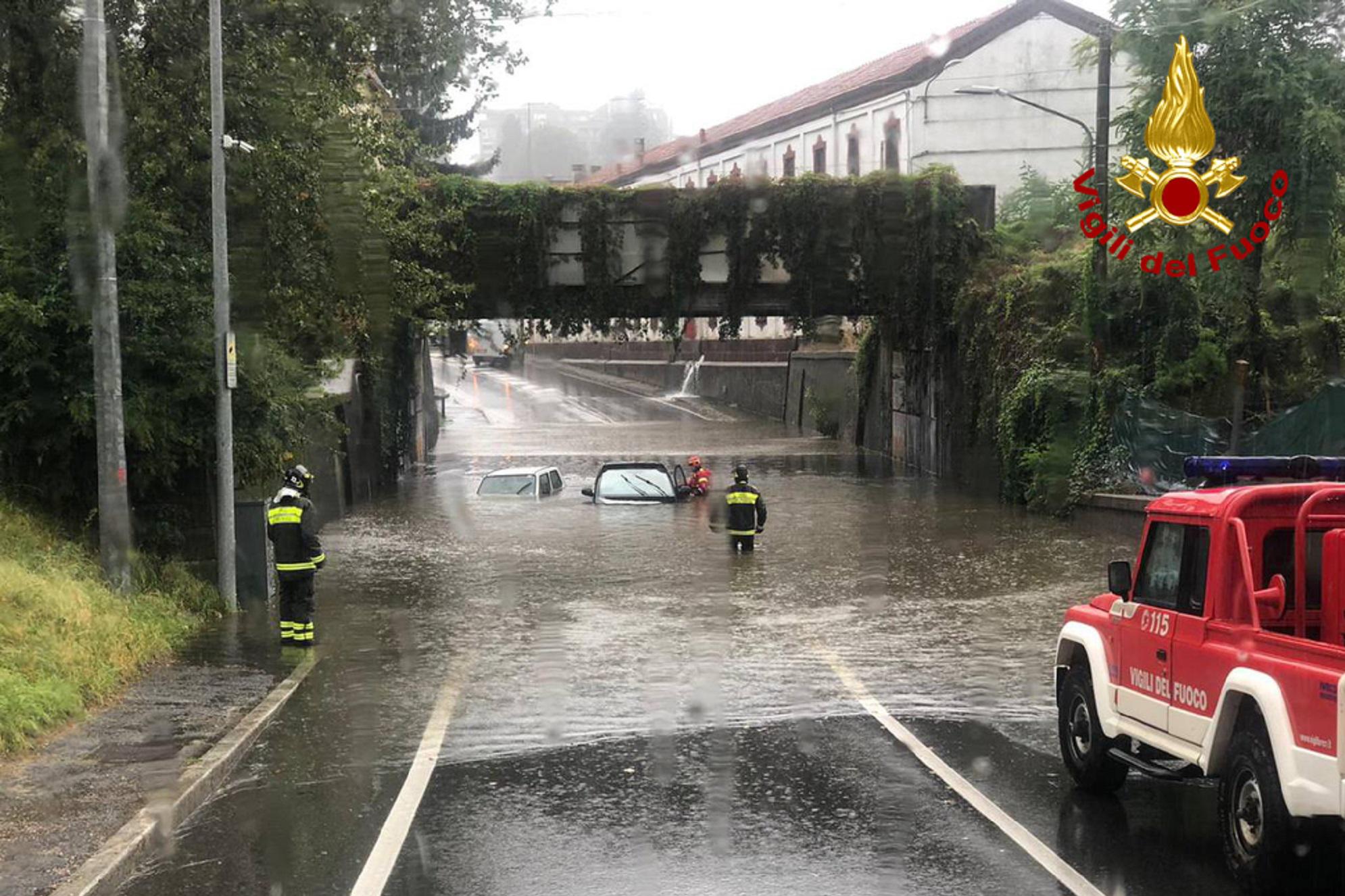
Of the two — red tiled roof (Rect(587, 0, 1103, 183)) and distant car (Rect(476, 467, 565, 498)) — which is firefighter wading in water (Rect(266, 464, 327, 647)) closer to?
distant car (Rect(476, 467, 565, 498))

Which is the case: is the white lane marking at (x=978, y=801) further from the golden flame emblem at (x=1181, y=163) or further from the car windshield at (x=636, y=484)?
the car windshield at (x=636, y=484)

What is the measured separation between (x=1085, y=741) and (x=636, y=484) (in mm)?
22618

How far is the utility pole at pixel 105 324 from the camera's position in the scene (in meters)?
13.4

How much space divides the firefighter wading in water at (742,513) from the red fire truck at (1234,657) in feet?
42.2

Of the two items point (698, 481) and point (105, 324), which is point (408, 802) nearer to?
point (105, 324)

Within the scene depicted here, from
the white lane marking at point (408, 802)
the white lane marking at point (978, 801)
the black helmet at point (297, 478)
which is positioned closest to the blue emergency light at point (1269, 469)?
the white lane marking at point (978, 801)

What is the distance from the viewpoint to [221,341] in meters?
15.3

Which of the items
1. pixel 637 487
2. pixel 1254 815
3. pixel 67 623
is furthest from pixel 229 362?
pixel 637 487

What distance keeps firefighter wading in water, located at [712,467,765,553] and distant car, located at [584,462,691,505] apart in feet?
25.9

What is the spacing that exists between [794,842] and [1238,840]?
2086 millimetres

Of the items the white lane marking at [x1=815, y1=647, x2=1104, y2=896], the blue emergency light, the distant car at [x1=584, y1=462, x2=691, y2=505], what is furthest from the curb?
the distant car at [x1=584, y1=462, x2=691, y2=505]

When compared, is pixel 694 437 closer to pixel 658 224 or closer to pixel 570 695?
pixel 658 224

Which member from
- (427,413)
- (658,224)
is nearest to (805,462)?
(658,224)

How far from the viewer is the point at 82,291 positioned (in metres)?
14.9
